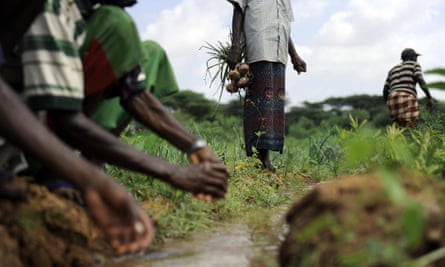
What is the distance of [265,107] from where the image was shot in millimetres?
5180

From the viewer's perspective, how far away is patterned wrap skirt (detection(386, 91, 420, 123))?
8320 millimetres

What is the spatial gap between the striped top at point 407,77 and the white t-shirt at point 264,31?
3709 millimetres

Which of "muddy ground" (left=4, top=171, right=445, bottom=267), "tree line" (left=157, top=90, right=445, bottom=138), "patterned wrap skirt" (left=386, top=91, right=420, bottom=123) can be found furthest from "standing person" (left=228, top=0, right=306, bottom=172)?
"tree line" (left=157, top=90, right=445, bottom=138)

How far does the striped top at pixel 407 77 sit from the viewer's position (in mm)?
8359

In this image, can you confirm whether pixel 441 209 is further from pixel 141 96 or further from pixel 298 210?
pixel 141 96

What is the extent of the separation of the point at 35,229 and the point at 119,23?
2.77 ft

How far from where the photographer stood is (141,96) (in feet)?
8.25

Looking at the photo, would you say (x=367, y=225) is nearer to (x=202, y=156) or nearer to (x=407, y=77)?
(x=202, y=156)

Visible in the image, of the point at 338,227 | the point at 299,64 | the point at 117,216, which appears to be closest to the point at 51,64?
the point at 117,216

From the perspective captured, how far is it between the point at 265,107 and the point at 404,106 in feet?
12.5

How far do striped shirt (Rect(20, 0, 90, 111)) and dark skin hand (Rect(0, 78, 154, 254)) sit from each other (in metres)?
0.42

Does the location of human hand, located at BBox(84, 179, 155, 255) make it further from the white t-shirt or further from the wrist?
the white t-shirt

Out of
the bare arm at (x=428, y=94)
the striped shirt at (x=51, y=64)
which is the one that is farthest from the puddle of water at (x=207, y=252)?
the bare arm at (x=428, y=94)

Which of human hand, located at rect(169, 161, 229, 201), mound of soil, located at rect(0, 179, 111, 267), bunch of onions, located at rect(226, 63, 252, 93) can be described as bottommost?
mound of soil, located at rect(0, 179, 111, 267)
